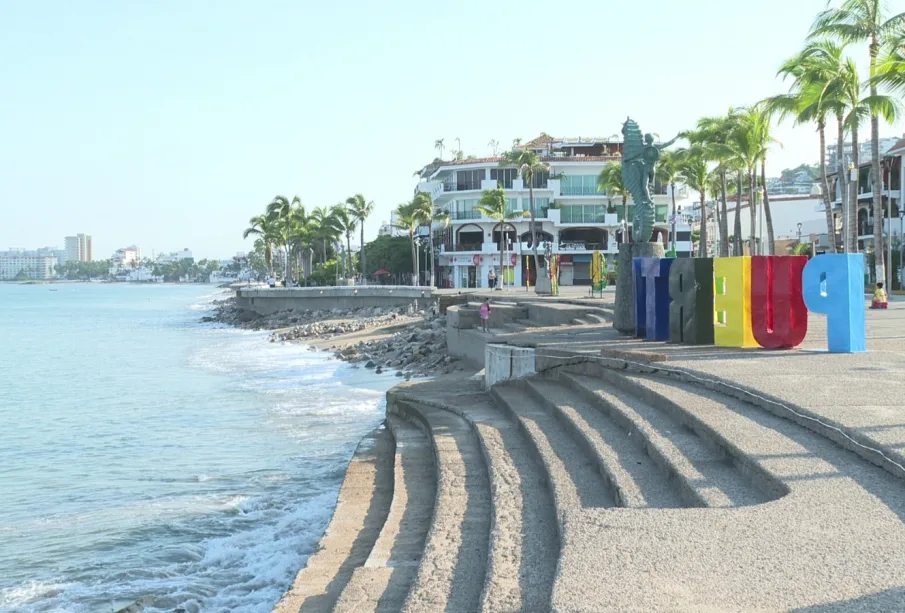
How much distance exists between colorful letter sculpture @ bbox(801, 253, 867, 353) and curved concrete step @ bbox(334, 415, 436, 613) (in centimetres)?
627

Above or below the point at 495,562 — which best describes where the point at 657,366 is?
above

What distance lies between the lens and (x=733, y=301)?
49.4 feet

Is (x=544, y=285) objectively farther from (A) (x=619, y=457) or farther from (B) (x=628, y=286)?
(A) (x=619, y=457)

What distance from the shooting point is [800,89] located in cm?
3516

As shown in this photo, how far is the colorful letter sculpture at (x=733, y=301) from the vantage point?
14859mm

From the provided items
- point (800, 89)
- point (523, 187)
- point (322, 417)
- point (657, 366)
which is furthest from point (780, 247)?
point (657, 366)

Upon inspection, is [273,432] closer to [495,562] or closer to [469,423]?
[469,423]

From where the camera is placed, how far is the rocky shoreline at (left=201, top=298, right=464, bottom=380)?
29.9 metres

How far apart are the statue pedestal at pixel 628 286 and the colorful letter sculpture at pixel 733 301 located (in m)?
2.92

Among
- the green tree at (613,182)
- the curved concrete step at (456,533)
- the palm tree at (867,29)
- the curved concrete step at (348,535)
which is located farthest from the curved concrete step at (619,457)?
the green tree at (613,182)

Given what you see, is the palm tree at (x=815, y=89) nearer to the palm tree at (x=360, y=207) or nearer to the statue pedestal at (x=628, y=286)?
the statue pedestal at (x=628, y=286)

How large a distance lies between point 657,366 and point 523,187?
65496mm

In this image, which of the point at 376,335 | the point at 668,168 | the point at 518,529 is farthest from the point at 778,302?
the point at 668,168

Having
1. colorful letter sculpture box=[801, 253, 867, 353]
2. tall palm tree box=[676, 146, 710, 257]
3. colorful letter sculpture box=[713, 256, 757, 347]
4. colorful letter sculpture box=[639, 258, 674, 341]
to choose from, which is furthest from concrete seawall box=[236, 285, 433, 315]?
colorful letter sculpture box=[801, 253, 867, 353]
